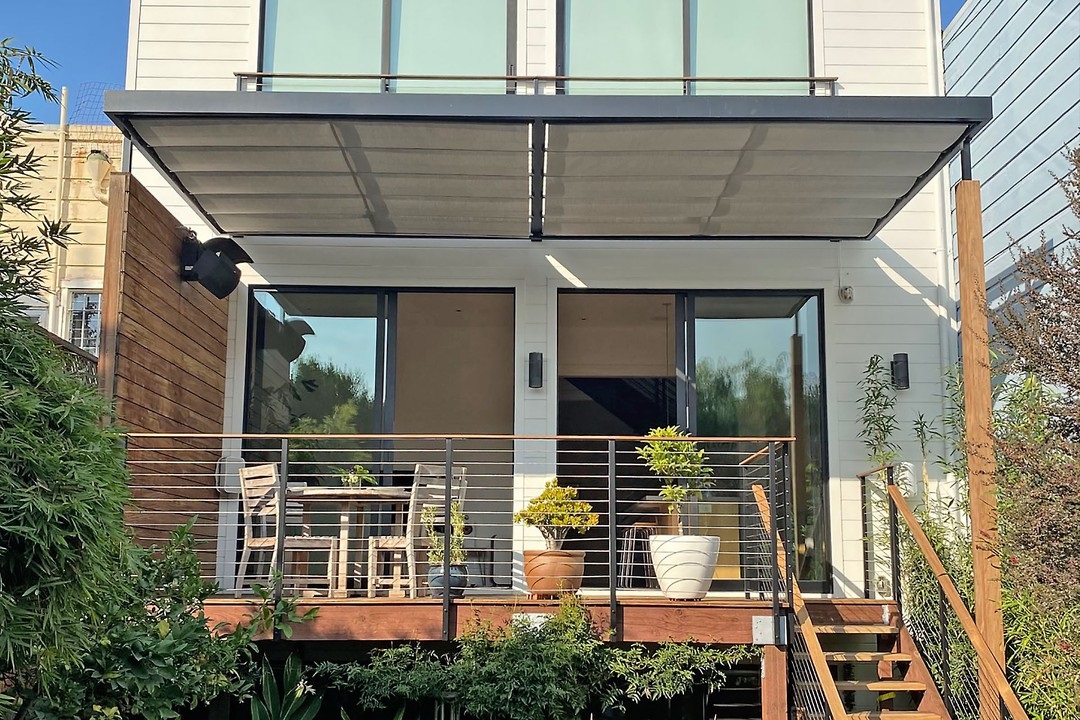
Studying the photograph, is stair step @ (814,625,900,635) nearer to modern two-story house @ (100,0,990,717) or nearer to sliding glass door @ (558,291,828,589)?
modern two-story house @ (100,0,990,717)

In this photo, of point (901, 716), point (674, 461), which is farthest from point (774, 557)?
point (901, 716)

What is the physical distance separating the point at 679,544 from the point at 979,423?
1.88 m

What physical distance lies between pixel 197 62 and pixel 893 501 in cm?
598

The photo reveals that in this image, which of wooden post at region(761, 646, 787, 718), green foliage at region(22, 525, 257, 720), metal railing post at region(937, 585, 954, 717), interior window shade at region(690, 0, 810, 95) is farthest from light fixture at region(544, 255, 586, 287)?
green foliage at region(22, 525, 257, 720)

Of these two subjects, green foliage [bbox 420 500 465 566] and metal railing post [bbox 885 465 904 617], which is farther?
metal railing post [bbox 885 465 904 617]

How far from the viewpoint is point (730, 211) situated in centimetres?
816

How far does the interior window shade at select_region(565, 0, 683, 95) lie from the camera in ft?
27.9

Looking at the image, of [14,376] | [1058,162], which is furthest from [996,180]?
[14,376]

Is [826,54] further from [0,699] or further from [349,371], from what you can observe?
[0,699]

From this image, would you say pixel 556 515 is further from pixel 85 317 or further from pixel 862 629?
pixel 85 317

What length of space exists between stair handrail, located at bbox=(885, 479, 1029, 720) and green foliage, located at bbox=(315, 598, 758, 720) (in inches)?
46.1

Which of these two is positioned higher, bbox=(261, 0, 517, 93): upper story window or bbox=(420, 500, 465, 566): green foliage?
bbox=(261, 0, 517, 93): upper story window

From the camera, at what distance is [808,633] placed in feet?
21.0

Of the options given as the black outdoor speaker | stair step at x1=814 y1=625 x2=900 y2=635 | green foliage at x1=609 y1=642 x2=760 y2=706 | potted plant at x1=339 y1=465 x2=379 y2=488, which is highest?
the black outdoor speaker
